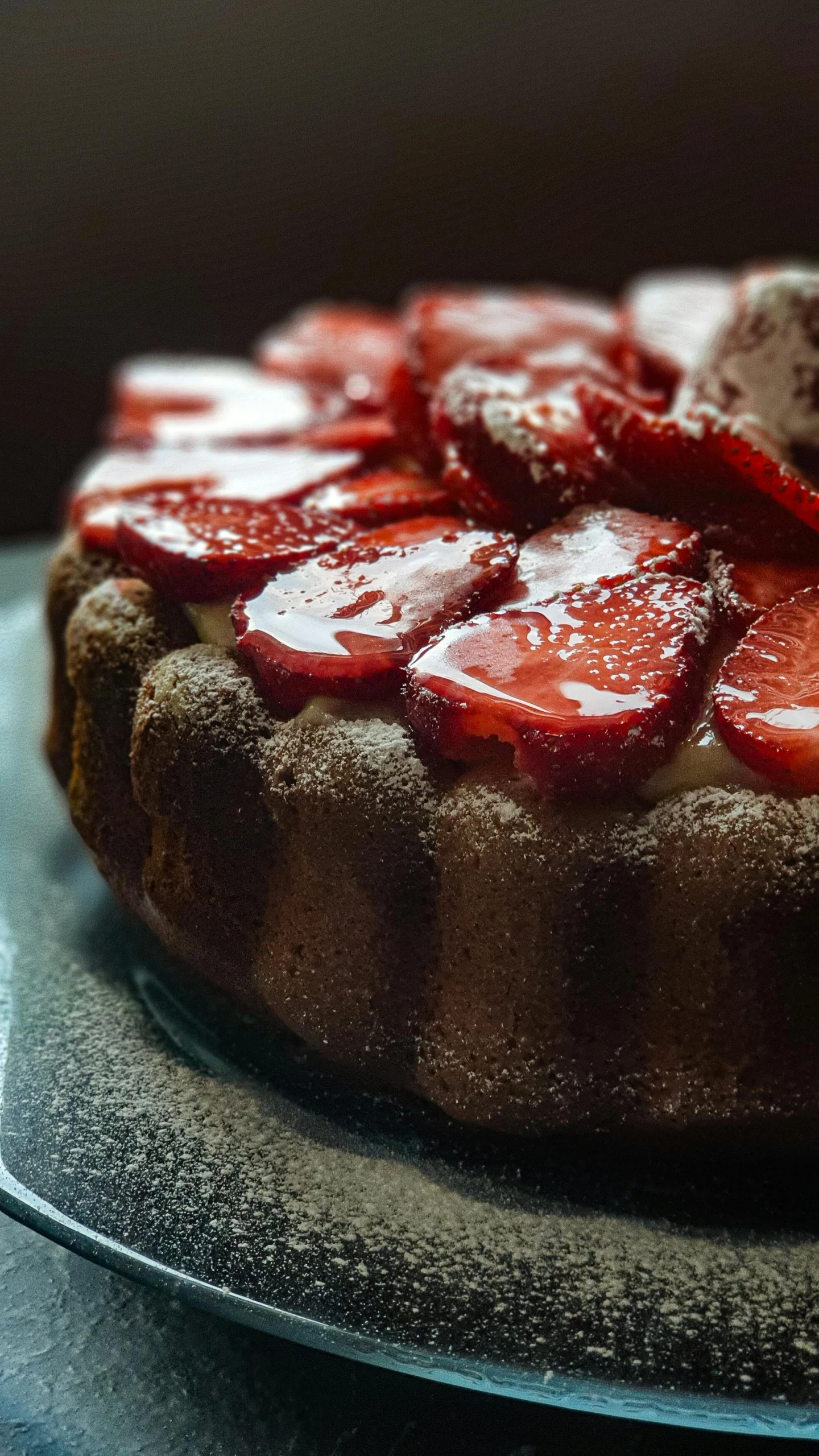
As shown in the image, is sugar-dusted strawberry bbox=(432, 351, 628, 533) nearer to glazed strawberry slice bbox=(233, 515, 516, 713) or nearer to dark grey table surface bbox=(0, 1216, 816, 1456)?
glazed strawberry slice bbox=(233, 515, 516, 713)

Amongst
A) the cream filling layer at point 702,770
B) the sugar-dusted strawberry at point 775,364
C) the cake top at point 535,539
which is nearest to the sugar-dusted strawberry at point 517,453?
the cake top at point 535,539

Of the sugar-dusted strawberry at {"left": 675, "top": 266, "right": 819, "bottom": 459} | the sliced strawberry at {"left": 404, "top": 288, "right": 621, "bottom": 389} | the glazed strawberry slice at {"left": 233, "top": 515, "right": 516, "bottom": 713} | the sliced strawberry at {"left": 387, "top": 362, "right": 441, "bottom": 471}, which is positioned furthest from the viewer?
the sliced strawberry at {"left": 404, "top": 288, "right": 621, "bottom": 389}

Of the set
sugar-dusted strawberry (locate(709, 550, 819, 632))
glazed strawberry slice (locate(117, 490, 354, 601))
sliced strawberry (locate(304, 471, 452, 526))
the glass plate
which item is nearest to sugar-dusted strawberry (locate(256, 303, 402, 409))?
sliced strawberry (locate(304, 471, 452, 526))

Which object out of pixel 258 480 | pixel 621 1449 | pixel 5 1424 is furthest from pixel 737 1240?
pixel 258 480

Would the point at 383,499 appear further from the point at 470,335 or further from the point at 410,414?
the point at 470,335

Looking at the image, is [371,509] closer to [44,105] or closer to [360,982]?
[360,982]

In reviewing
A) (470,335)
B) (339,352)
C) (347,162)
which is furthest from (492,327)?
(347,162)

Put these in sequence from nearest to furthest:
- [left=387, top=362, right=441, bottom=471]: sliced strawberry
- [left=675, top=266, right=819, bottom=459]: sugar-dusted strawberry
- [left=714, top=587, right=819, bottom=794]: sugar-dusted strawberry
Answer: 1. [left=714, top=587, right=819, bottom=794]: sugar-dusted strawberry
2. [left=675, top=266, right=819, bottom=459]: sugar-dusted strawberry
3. [left=387, top=362, right=441, bottom=471]: sliced strawberry
